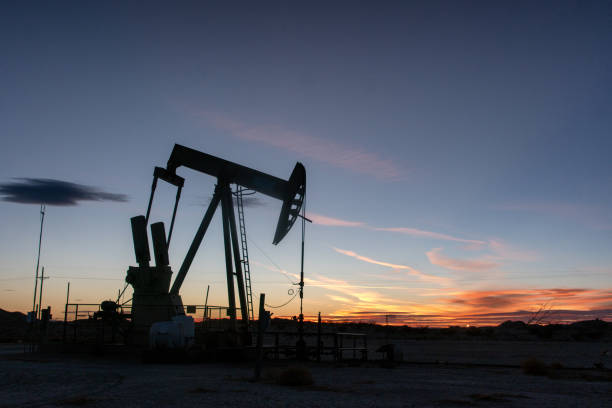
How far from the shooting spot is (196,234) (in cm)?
2458

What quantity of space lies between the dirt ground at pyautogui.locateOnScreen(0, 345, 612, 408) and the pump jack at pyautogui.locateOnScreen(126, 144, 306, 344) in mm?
4507

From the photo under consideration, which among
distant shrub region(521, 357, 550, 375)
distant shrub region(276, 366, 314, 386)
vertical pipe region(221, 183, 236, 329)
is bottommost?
distant shrub region(521, 357, 550, 375)

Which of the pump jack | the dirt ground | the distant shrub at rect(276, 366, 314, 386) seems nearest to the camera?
the dirt ground

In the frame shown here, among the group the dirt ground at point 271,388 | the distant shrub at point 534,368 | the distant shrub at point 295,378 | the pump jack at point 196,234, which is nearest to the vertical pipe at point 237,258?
the pump jack at point 196,234

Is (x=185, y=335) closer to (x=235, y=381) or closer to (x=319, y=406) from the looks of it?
(x=235, y=381)

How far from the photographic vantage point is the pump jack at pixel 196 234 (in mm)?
23875

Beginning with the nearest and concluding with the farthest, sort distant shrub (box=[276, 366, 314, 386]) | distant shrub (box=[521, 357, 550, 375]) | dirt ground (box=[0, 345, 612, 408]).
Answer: dirt ground (box=[0, 345, 612, 408]) < distant shrub (box=[276, 366, 314, 386]) < distant shrub (box=[521, 357, 550, 375])

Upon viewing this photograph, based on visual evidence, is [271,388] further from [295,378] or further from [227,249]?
[227,249]

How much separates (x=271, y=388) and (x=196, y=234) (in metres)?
12.3

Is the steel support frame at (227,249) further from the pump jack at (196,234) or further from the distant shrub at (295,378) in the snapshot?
the distant shrub at (295,378)

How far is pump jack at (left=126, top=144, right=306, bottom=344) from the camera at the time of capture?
2388 centimetres

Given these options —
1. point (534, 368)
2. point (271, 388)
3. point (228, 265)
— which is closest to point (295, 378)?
point (271, 388)

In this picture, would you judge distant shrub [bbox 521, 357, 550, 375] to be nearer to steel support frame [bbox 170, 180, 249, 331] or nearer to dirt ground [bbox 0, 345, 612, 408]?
dirt ground [bbox 0, 345, 612, 408]

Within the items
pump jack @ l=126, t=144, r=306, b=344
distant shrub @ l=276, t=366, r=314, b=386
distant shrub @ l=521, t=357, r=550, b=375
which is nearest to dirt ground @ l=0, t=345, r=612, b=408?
distant shrub @ l=276, t=366, r=314, b=386
